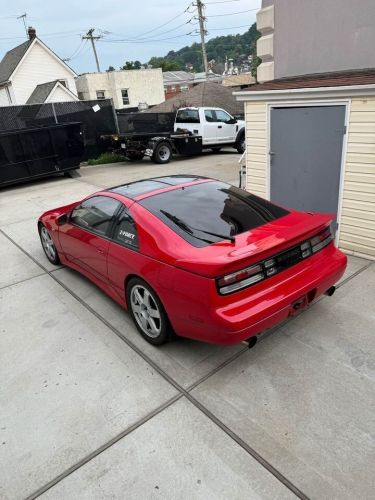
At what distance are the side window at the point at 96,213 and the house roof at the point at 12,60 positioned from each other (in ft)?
94.3

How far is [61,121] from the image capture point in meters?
14.1

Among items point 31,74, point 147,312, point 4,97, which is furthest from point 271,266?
point 4,97

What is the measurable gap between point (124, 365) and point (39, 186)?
954 cm

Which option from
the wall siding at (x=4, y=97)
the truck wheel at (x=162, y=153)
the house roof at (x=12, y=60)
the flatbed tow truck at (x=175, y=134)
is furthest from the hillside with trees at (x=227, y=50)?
the truck wheel at (x=162, y=153)

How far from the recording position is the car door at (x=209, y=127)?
14.4m

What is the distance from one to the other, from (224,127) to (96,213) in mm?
11717

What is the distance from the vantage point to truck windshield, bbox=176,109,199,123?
47.6 feet

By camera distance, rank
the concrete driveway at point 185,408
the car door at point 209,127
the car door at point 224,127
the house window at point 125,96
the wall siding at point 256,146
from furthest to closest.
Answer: the house window at point 125,96 → the car door at point 224,127 → the car door at point 209,127 → the wall siding at point 256,146 → the concrete driveway at point 185,408

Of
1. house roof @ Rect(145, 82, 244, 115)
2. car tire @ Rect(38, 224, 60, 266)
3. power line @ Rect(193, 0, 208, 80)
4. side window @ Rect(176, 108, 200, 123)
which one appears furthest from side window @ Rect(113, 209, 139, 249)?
power line @ Rect(193, 0, 208, 80)

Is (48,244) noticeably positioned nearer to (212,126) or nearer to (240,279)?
(240,279)

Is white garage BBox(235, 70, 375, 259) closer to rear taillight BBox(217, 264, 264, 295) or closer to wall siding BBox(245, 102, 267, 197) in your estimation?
wall siding BBox(245, 102, 267, 197)

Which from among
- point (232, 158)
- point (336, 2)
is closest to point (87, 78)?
point (232, 158)

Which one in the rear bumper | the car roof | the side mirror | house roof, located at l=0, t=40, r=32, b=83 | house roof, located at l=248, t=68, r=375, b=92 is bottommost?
the rear bumper

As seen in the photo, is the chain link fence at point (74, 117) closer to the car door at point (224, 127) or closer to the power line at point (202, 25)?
the car door at point (224, 127)
